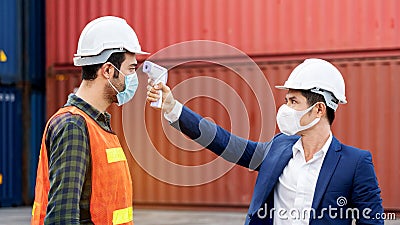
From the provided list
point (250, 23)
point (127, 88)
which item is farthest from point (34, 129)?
point (127, 88)

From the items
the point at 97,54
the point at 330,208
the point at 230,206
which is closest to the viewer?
the point at 97,54

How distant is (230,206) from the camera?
1141cm

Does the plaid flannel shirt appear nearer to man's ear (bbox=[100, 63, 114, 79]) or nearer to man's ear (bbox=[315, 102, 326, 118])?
man's ear (bbox=[100, 63, 114, 79])

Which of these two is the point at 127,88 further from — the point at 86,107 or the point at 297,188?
the point at 297,188

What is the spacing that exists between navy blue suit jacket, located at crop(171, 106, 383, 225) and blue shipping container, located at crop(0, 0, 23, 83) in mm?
8872

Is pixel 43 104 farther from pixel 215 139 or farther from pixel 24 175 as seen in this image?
pixel 215 139

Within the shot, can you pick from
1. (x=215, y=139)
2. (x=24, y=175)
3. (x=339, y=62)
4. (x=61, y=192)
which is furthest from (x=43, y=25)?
(x=61, y=192)

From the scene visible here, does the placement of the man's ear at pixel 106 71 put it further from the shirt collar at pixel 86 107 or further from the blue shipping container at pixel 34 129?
the blue shipping container at pixel 34 129

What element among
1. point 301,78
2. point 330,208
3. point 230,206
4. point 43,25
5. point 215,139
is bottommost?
point 230,206

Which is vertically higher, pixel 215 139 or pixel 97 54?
pixel 97 54

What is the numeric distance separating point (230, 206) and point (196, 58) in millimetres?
2210

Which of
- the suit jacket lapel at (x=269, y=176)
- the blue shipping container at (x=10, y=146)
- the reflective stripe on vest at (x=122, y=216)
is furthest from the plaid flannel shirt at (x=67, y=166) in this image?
the blue shipping container at (x=10, y=146)

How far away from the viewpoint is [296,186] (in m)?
3.90

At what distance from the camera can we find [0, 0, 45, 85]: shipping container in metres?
12.5
